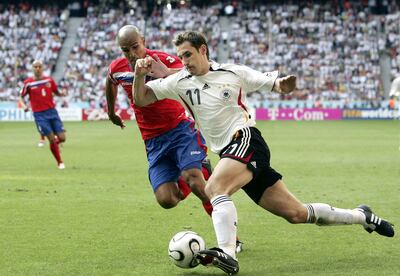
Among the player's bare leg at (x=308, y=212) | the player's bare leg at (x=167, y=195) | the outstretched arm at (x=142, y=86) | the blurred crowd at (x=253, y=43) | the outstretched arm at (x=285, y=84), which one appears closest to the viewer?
the outstretched arm at (x=285, y=84)

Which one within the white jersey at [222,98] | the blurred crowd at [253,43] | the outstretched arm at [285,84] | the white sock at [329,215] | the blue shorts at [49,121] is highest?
the outstretched arm at [285,84]

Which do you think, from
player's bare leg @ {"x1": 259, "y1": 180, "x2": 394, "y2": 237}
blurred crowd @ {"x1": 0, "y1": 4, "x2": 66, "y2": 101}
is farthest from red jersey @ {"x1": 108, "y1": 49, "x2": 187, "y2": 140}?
blurred crowd @ {"x1": 0, "y1": 4, "x2": 66, "y2": 101}

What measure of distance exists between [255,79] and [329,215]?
1630mm

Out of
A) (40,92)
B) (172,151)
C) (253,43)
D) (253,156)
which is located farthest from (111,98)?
(253,43)

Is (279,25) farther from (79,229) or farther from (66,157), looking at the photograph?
(79,229)

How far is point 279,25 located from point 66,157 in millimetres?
38973

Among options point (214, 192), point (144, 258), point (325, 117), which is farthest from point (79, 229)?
point (325, 117)

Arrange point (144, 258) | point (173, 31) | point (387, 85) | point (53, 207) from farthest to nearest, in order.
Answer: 1. point (173, 31)
2. point (387, 85)
3. point (53, 207)
4. point (144, 258)

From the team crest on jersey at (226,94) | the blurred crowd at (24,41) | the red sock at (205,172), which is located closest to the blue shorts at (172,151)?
the red sock at (205,172)

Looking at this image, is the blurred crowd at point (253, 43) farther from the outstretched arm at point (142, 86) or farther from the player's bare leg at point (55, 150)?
the outstretched arm at point (142, 86)

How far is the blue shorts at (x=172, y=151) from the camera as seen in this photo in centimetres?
938

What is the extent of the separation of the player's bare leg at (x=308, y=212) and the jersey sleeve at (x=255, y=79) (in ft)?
3.15

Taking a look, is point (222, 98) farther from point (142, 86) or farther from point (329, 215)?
point (329, 215)

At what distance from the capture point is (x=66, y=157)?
2362 cm
